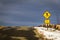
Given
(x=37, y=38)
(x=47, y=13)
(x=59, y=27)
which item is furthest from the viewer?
(x=59, y=27)

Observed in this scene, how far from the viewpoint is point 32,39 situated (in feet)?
86.1

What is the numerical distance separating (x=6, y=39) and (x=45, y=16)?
9.25 m

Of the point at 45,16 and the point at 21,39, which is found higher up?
the point at 45,16

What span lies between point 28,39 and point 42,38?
5.63 ft

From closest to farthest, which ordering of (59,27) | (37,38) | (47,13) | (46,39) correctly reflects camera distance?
(46,39)
(37,38)
(47,13)
(59,27)

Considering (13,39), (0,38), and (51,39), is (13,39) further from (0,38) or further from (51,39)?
(51,39)

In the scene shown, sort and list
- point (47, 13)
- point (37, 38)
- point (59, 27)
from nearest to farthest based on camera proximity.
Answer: point (37, 38)
point (47, 13)
point (59, 27)

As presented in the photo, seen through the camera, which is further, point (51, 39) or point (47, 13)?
point (47, 13)

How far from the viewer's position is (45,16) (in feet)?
109

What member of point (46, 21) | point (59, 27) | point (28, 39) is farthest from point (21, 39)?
point (59, 27)

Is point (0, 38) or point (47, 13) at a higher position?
point (47, 13)

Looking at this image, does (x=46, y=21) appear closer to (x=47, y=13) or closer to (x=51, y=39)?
(x=47, y=13)

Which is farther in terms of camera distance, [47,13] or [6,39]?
[47,13]

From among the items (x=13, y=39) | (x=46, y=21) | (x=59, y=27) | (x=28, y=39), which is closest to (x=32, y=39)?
(x=28, y=39)
